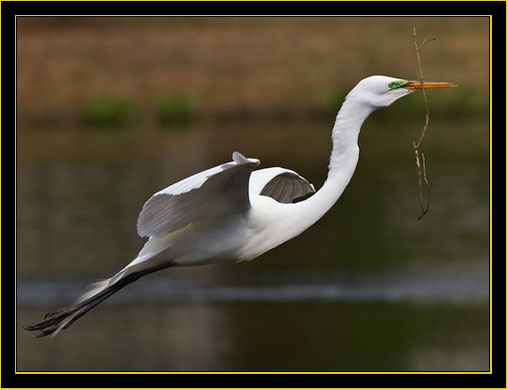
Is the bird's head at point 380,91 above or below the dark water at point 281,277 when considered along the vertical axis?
above

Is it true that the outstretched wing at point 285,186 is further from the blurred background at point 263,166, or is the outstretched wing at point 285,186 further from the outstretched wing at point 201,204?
the blurred background at point 263,166

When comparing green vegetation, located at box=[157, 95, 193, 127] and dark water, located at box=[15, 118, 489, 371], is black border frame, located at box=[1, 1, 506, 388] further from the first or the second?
green vegetation, located at box=[157, 95, 193, 127]

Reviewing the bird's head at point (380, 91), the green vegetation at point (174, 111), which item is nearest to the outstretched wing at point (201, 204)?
the bird's head at point (380, 91)

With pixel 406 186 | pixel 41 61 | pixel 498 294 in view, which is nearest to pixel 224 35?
pixel 41 61

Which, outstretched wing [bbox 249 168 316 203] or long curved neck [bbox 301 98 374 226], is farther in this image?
outstretched wing [bbox 249 168 316 203]

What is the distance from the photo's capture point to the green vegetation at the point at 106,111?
18.6 metres

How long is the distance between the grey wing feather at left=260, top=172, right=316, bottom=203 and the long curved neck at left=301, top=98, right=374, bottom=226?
20.6 inches

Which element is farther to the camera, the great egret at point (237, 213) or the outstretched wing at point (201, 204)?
the great egret at point (237, 213)

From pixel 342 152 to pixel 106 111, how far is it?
1465 centimetres

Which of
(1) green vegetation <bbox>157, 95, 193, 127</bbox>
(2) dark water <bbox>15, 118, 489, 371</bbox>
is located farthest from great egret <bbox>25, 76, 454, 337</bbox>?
(1) green vegetation <bbox>157, 95, 193, 127</bbox>

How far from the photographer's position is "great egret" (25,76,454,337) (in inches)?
164

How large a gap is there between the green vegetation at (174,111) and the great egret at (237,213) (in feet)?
46.5

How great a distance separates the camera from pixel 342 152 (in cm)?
430

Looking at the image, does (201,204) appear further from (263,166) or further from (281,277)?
(263,166)
